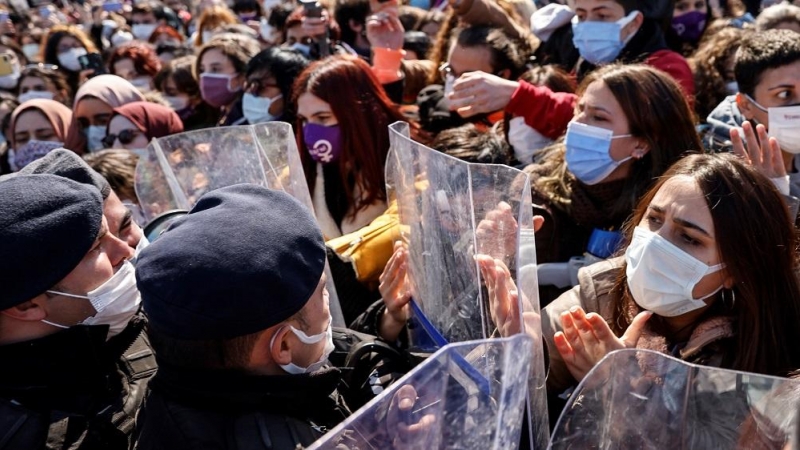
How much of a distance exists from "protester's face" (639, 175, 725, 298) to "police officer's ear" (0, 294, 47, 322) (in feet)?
5.88

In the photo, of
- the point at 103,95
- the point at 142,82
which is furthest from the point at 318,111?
the point at 142,82

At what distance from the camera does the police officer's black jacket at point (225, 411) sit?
5.22 feet

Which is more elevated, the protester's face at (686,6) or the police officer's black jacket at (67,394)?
the police officer's black jacket at (67,394)

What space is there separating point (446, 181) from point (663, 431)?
2.75 feet

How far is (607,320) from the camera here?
7.96 feet

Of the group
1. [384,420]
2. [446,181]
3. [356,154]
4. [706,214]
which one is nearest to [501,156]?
[356,154]

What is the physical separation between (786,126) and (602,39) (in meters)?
1.23

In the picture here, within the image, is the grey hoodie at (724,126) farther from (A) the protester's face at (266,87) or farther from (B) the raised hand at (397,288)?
(A) the protester's face at (266,87)

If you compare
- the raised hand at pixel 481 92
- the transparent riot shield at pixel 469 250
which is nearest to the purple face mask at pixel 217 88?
the raised hand at pixel 481 92

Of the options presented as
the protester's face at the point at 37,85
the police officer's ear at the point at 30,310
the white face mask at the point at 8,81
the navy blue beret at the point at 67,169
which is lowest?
the white face mask at the point at 8,81

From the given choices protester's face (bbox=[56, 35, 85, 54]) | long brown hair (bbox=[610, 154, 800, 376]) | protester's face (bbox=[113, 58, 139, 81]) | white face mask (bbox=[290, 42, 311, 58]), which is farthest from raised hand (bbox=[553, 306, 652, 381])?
protester's face (bbox=[56, 35, 85, 54])

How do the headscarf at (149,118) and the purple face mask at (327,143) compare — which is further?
the headscarf at (149,118)

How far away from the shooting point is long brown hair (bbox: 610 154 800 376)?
Result: 213cm

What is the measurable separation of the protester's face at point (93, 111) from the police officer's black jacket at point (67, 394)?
13.2ft
